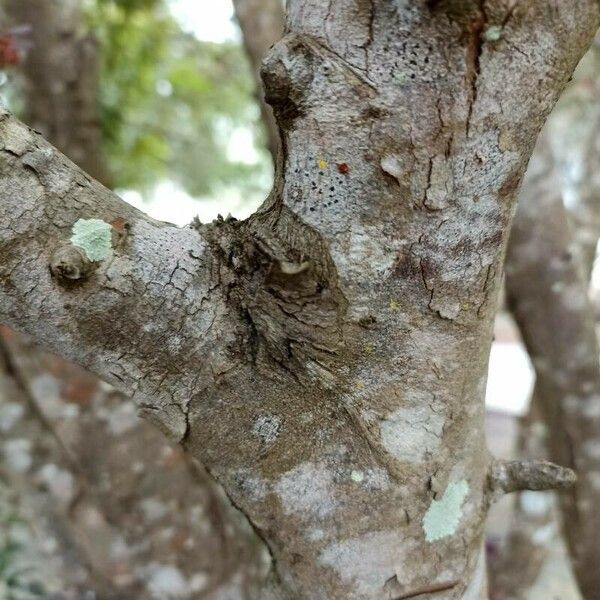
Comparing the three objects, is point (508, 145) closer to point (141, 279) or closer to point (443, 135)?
point (443, 135)

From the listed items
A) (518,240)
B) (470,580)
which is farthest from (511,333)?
(470,580)

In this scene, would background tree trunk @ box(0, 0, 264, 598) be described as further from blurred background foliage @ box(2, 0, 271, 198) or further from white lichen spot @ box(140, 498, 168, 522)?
blurred background foliage @ box(2, 0, 271, 198)

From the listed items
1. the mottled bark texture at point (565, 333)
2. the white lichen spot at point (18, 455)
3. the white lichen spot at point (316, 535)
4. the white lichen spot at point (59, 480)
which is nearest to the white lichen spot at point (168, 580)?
the white lichen spot at point (59, 480)

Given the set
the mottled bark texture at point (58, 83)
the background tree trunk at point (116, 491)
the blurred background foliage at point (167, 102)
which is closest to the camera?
the background tree trunk at point (116, 491)

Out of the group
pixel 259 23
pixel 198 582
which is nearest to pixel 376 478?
pixel 198 582

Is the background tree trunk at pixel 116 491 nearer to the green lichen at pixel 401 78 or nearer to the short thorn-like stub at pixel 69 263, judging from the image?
the short thorn-like stub at pixel 69 263

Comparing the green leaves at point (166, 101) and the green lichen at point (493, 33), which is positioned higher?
the green leaves at point (166, 101)

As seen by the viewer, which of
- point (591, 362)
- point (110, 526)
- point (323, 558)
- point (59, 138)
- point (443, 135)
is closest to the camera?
point (443, 135)
